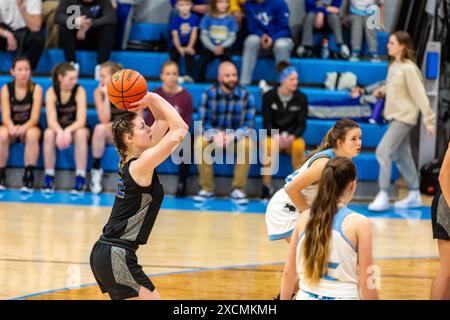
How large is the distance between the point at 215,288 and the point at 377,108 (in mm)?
4192

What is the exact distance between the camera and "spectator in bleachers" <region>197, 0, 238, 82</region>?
394 inches

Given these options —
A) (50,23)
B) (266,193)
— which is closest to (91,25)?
(50,23)

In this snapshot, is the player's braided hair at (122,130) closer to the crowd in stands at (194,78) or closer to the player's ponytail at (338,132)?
the player's ponytail at (338,132)

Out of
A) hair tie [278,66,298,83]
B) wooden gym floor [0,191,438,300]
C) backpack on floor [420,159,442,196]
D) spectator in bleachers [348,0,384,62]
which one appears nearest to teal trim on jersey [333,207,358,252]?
wooden gym floor [0,191,438,300]

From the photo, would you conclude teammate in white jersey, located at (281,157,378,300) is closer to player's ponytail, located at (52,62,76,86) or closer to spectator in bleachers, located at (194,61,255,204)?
spectator in bleachers, located at (194,61,255,204)

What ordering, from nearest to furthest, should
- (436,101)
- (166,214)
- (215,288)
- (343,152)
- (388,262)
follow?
1. (343,152)
2. (215,288)
3. (388,262)
4. (166,214)
5. (436,101)

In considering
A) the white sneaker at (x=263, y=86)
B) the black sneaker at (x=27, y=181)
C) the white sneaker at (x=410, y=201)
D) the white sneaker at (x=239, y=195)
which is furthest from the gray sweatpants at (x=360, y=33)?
the black sneaker at (x=27, y=181)

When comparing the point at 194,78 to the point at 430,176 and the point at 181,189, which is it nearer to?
the point at 181,189

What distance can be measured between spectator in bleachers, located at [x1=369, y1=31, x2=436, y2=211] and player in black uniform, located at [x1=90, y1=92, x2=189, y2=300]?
460 cm

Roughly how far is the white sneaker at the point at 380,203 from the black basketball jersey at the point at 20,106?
12.2 ft

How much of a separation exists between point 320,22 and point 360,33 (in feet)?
1.61

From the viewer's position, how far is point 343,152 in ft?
16.4
